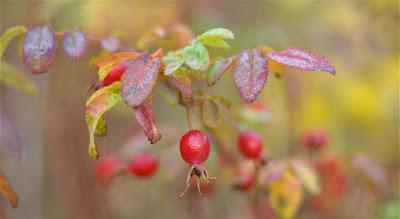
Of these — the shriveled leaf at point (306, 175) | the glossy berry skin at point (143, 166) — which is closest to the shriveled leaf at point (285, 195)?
the shriveled leaf at point (306, 175)

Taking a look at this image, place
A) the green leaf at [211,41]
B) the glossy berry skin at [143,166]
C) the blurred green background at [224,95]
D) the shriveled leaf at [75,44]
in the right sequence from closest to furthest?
1. the green leaf at [211,41]
2. the shriveled leaf at [75,44]
3. the glossy berry skin at [143,166]
4. the blurred green background at [224,95]

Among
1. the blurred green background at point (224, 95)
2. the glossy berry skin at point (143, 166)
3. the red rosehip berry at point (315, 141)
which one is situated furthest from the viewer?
the blurred green background at point (224, 95)

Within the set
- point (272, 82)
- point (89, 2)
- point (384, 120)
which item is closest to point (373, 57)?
point (384, 120)

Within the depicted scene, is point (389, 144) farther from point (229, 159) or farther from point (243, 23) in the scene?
point (229, 159)

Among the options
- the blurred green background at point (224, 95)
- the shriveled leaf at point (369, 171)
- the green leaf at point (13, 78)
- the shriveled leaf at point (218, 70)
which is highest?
the shriveled leaf at point (218, 70)

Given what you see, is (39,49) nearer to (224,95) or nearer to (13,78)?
(13,78)

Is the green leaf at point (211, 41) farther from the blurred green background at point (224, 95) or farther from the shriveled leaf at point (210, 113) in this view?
the blurred green background at point (224, 95)

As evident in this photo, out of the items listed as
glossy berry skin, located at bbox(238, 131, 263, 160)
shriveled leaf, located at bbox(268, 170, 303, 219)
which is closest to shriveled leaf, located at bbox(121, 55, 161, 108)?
glossy berry skin, located at bbox(238, 131, 263, 160)
